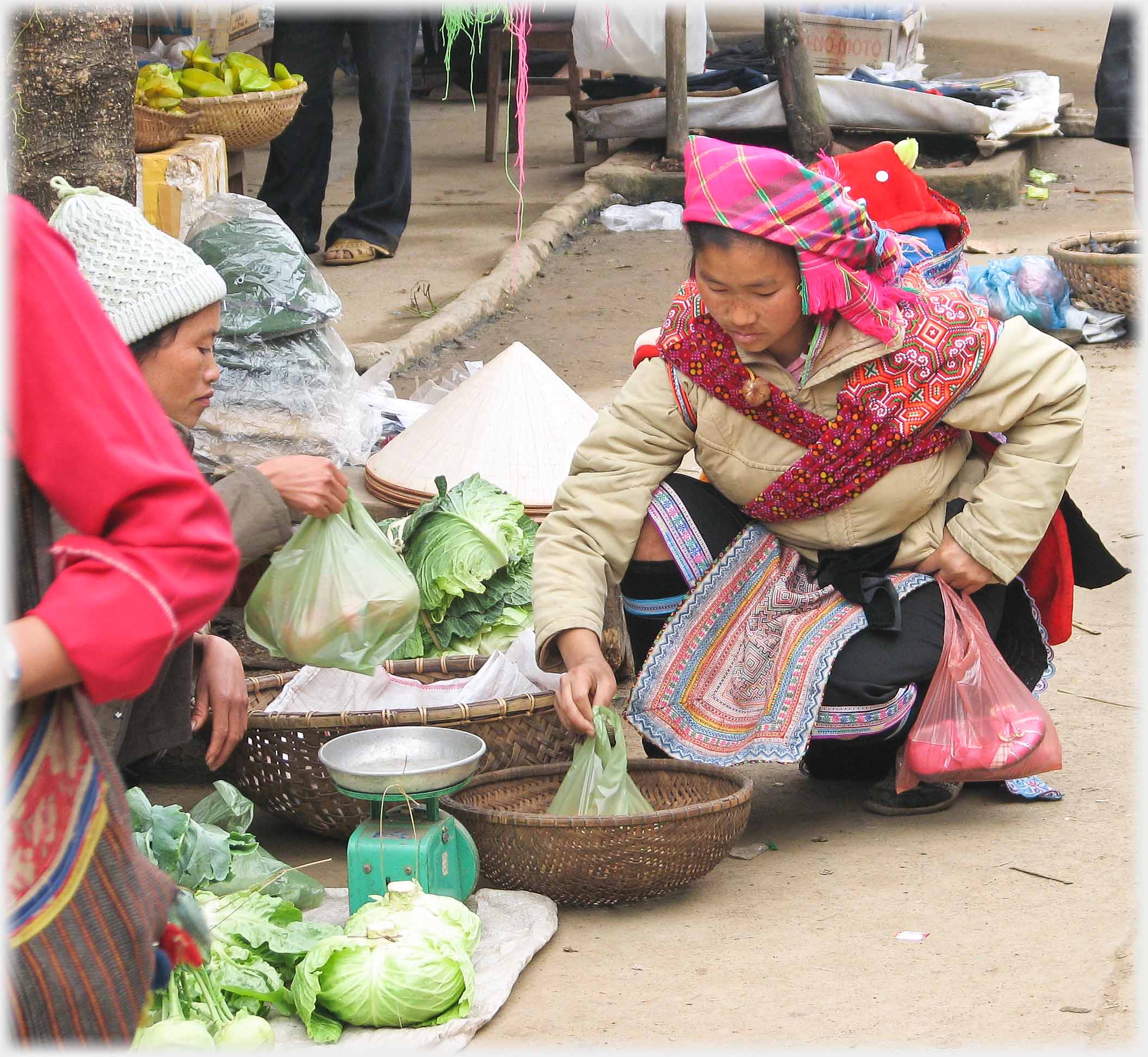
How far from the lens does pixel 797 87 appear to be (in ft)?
28.3

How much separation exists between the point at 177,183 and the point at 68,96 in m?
1.55

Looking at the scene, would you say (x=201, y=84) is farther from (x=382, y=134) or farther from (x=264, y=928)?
(x=264, y=928)

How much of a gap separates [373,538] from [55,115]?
3.97 feet

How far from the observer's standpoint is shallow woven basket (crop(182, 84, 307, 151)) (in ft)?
17.5

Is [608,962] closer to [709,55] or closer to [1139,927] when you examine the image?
[1139,927]

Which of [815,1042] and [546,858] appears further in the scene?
[546,858]

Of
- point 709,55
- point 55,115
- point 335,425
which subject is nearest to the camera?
point 55,115

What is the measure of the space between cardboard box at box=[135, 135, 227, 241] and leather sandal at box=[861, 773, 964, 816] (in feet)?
8.70

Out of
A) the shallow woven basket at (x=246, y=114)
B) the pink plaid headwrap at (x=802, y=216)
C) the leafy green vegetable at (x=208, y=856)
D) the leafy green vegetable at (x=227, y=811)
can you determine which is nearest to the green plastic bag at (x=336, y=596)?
the leafy green vegetable at (x=227, y=811)

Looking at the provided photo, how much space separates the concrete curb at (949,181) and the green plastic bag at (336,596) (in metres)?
6.08

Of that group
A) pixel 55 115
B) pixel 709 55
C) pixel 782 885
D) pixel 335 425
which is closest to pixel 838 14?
pixel 709 55

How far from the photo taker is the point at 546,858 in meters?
2.60

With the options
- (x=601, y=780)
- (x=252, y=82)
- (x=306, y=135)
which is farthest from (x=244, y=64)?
(x=601, y=780)

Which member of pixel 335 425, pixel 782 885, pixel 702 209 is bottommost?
pixel 782 885
